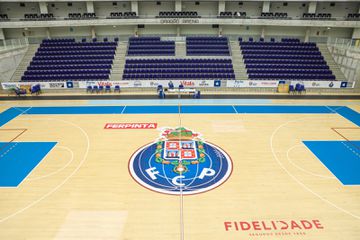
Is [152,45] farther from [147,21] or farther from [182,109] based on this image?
[182,109]

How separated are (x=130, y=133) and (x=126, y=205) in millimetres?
6669

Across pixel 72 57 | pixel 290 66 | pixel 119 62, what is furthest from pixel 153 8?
pixel 290 66

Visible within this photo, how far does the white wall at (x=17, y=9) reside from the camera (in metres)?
31.4

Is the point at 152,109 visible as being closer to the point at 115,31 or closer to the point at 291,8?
the point at 115,31

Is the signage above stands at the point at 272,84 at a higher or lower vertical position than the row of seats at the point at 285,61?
lower

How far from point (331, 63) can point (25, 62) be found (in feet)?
117

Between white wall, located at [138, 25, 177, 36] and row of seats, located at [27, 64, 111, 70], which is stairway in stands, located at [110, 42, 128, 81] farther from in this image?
white wall, located at [138, 25, 177, 36]

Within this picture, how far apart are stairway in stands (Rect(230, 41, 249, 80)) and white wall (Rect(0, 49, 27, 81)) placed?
24.6 metres

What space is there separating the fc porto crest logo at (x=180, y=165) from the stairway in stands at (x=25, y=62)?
68.6 ft

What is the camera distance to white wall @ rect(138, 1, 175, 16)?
32.3 metres

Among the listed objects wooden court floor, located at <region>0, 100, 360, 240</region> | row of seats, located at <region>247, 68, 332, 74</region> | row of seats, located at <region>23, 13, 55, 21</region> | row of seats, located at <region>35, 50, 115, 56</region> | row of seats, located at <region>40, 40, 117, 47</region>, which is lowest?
wooden court floor, located at <region>0, 100, 360, 240</region>

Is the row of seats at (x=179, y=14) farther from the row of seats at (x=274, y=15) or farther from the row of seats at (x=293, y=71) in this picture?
the row of seats at (x=293, y=71)

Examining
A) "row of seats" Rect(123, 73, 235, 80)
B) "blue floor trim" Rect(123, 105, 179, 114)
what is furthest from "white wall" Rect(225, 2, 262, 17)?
"blue floor trim" Rect(123, 105, 179, 114)

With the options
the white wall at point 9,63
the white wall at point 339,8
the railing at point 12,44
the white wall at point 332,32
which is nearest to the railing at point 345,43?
the white wall at point 332,32
